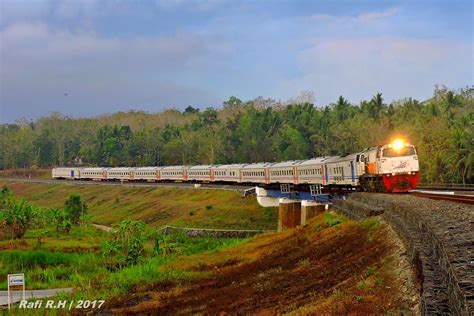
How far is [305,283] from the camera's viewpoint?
19.1 meters

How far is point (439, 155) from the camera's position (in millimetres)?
72312

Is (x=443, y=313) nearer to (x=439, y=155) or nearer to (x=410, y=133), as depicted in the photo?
(x=439, y=155)

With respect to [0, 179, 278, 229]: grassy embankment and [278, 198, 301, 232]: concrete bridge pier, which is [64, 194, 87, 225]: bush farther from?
[278, 198, 301, 232]: concrete bridge pier

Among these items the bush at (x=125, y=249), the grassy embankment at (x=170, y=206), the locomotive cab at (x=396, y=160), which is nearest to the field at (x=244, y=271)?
the bush at (x=125, y=249)

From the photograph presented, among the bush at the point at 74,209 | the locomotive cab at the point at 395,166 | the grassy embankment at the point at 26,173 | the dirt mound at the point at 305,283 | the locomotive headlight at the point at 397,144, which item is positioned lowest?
the dirt mound at the point at 305,283

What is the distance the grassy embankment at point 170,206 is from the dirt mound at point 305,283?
103 ft

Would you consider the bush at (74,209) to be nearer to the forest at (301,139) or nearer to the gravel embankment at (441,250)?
the forest at (301,139)

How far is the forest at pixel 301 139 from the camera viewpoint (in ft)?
246

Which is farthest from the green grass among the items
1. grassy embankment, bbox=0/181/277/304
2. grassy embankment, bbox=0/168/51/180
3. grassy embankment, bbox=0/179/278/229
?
grassy embankment, bbox=0/168/51/180

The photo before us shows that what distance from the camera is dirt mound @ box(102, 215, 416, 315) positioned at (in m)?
13.9

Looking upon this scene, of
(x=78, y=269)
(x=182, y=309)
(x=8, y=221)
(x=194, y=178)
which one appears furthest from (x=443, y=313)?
(x=194, y=178)

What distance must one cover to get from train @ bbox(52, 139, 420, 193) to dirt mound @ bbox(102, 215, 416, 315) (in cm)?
744

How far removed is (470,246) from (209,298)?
39.5 feet

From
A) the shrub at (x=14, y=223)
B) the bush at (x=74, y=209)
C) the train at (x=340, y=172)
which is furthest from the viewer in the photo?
the bush at (x=74, y=209)
